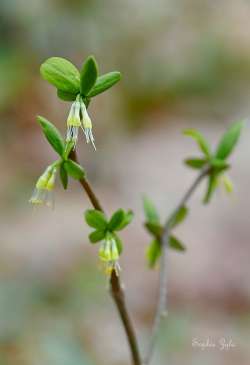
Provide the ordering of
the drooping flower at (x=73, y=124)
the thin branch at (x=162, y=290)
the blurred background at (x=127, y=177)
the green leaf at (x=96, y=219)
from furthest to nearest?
the blurred background at (x=127, y=177) → the thin branch at (x=162, y=290) → the green leaf at (x=96, y=219) → the drooping flower at (x=73, y=124)

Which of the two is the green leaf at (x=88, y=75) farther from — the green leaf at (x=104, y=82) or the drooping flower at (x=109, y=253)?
the drooping flower at (x=109, y=253)

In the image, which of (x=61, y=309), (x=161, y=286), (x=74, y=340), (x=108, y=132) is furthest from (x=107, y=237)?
(x=108, y=132)

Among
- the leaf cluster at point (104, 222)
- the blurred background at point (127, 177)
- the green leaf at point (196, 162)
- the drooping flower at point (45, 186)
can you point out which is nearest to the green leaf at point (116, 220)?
the leaf cluster at point (104, 222)

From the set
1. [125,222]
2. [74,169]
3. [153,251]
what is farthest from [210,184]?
[74,169]

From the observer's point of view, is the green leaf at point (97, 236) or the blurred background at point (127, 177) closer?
the green leaf at point (97, 236)

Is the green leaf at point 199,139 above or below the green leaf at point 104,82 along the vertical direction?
below

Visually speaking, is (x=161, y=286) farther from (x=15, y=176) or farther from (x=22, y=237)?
(x=15, y=176)

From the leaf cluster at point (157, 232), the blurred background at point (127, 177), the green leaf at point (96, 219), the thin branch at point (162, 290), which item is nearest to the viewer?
the green leaf at point (96, 219)

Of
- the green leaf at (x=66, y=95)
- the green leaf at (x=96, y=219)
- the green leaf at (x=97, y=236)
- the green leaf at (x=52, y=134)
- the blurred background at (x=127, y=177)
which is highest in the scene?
the green leaf at (x=66, y=95)
